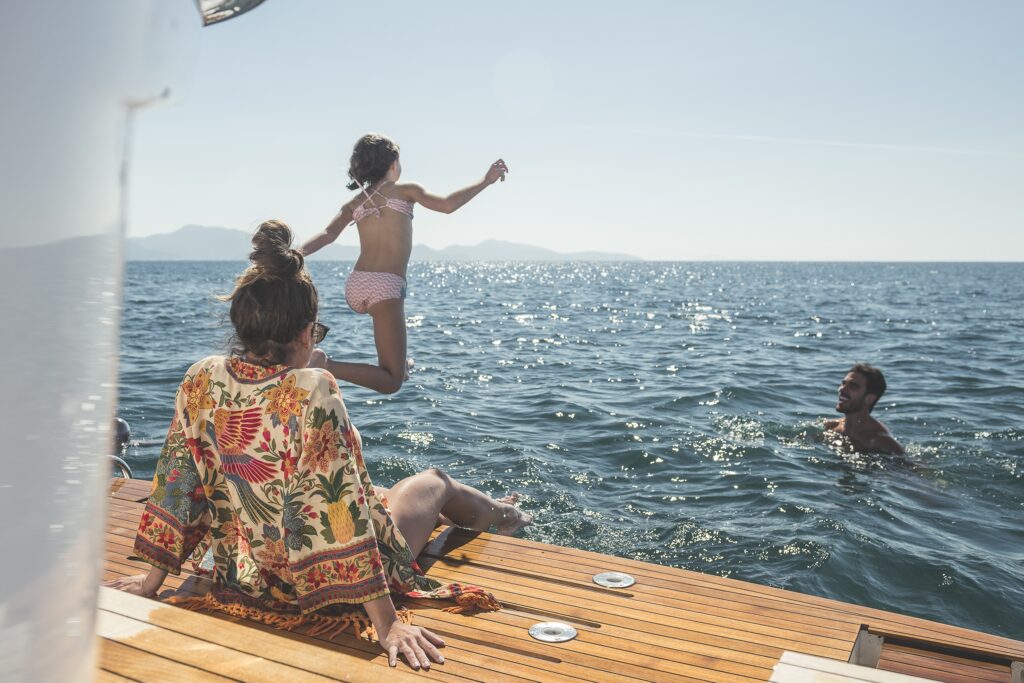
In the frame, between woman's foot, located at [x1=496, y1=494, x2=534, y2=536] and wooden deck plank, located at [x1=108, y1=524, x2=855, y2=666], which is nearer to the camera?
wooden deck plank, located at [x1=108, y1=524, x2=855, y2=666]

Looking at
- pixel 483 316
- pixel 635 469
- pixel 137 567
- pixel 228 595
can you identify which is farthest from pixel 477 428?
pixel 483 316

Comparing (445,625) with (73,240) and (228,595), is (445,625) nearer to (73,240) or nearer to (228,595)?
(228,595)

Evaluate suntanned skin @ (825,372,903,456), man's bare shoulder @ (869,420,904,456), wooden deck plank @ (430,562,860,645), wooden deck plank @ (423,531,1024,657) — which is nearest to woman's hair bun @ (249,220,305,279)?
wooden deck plank @ (430,562,860,645)

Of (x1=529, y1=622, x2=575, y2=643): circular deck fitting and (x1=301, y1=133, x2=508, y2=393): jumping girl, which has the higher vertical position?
(x1=301, y1=133, x2=508, y2=393): jumping girl

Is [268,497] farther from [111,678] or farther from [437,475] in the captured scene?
[437,475]

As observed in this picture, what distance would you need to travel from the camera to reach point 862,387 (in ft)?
28.4

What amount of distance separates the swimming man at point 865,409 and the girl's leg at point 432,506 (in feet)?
17.8

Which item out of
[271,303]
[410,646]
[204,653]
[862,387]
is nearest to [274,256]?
[271,303]

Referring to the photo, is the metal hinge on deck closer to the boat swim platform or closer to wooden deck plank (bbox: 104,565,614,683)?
the boat swim platform

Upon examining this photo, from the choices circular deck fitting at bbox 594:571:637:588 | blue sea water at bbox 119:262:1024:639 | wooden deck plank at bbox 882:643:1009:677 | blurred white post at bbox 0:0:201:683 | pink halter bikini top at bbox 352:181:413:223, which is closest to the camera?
blurred white post at bbox 0:0:201:683

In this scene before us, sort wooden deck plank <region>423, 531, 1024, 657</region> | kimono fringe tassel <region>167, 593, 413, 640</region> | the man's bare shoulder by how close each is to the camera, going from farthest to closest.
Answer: the man's bare shoulder, wooden deck plank <region>423, 531, 1024, 657</region>, kimono fringe tassel <region>167, 593, 413, 640</region>

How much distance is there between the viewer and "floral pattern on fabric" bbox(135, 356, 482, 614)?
2.65 metres

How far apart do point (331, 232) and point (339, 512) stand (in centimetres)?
255

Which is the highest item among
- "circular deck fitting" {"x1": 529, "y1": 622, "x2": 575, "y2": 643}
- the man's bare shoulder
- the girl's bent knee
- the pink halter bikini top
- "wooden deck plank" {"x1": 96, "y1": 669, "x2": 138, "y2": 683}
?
the pink halter bikini top
